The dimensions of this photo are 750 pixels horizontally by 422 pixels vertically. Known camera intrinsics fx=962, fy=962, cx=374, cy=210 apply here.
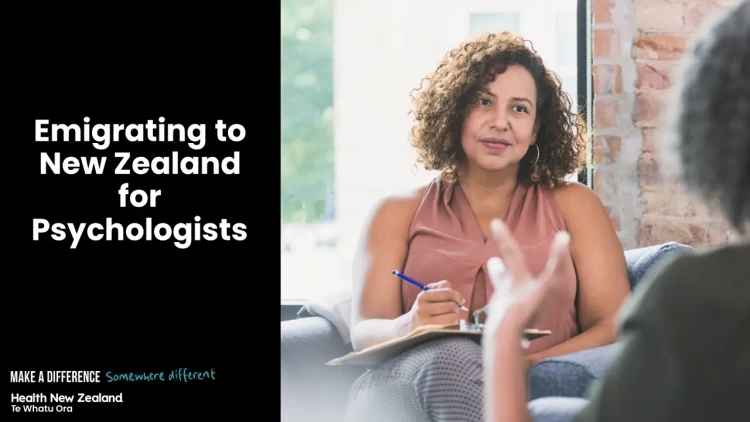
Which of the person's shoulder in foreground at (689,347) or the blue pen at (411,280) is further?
the blue pen at (411,280)

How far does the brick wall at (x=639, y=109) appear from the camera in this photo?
263cm

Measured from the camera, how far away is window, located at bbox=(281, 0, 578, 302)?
393 centimetres

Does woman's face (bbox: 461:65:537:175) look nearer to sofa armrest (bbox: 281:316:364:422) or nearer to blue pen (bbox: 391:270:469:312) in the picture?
blue pen (bbox: 391:270:469:312)

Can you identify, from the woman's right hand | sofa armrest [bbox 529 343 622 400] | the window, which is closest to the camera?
sofa armrest [bbox 529 343 622 400]

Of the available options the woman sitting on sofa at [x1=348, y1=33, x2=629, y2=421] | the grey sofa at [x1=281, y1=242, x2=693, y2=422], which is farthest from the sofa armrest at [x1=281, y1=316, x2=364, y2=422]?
the woman sitting on sofa at [x1=348, y1=33, x2=629, y2=421]

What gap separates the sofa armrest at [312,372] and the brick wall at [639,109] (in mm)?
866

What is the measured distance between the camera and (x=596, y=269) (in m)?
2.17

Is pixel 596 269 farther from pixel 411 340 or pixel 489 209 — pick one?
pixel 411 340

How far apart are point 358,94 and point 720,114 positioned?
342cm

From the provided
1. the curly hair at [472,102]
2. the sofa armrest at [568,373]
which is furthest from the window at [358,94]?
the sofa armrest at [568,373]

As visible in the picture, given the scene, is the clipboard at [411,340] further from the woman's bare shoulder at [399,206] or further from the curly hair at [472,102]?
the curly hair at [472,102]

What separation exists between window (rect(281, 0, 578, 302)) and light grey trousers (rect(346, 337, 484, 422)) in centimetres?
196

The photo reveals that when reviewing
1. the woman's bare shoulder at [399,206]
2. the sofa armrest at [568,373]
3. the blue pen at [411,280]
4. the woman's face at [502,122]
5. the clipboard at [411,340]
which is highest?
the woman's face at [502,122]
